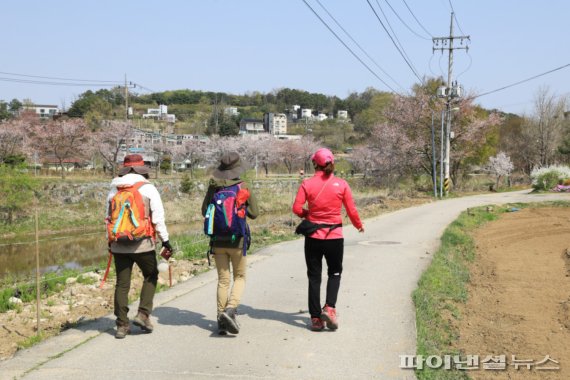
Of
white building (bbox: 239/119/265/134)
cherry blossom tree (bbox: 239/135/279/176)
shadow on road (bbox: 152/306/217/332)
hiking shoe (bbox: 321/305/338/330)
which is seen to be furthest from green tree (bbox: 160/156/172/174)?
white building (bbox: 239/119/265/134)

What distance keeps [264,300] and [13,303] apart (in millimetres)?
4671

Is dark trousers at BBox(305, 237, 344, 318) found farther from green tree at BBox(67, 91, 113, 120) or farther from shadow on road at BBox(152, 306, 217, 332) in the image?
green tree at BBox(67, 91, 113, 120)

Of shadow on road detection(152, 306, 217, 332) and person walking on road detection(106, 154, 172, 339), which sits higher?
person walking on road detection(106, 154, 172, 339)

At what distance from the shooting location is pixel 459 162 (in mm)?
45938

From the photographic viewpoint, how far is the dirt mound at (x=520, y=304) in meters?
6.18

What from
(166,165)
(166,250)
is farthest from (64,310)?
(166,165)

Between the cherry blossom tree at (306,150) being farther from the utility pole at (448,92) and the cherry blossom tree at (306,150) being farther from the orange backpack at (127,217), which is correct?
the orange backpack at (127,217)

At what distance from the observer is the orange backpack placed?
5.73m

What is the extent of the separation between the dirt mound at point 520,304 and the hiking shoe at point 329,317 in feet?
4.77

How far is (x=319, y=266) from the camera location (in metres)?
6.10

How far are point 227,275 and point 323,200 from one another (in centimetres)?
133

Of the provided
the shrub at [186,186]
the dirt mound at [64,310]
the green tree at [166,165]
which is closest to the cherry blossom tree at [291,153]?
the green tree at [166,165]

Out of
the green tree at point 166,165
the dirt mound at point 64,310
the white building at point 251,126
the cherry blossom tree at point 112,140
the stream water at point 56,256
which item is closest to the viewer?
the dirt mound at point 64,310

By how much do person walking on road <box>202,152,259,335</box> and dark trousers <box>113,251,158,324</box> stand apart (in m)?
0.70
